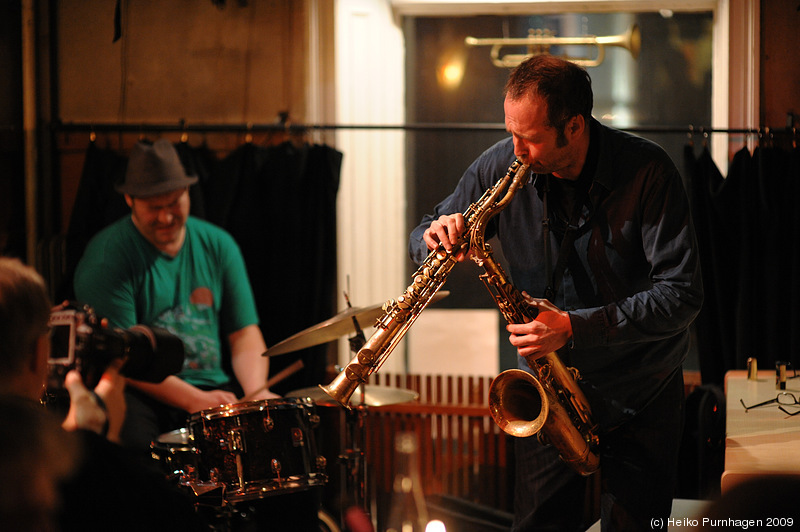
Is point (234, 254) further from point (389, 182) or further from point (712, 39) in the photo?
point (712, 39)

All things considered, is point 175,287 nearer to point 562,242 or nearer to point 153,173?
point 153,173

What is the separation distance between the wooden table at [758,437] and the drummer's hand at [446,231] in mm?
936

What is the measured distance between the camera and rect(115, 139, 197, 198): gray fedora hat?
4.06m

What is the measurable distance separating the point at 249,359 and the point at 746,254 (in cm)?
258

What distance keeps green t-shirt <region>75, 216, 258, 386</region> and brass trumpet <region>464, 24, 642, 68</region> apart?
6.04 ft

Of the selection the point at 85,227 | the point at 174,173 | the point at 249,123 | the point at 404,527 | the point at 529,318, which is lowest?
the point at 404,527

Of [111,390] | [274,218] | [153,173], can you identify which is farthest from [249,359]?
[111,390]

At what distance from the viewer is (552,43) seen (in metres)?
4.50

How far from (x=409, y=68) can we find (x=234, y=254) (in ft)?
5.04

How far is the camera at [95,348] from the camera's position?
9.24 ft

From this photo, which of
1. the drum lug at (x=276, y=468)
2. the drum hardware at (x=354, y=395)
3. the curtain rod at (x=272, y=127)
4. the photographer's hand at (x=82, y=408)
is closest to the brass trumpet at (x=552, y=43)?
the curtain rod at (x=272, y=127)

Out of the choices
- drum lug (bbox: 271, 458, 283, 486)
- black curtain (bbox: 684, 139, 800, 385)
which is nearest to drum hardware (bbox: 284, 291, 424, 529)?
drum lug (bbox: 271, 458, 283, 486)

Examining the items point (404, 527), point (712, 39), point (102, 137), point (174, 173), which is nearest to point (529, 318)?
point (404, 527)

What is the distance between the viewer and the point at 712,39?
14.8ft
